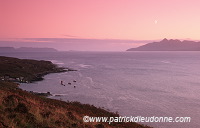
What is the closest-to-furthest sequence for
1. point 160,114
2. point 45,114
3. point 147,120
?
point 45,114
point 147,120
point 160,114

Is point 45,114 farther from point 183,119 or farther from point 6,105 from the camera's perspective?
point 183,119

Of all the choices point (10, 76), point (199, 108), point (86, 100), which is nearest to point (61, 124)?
point (86, 100)

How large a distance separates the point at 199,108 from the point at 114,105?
17.9m

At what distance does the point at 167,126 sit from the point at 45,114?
80.5 ft

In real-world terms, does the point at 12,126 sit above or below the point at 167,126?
above

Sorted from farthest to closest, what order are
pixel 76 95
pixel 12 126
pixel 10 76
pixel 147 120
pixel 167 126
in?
pixel 10 76
pixel 76 95
pixel 147 120
pixel 167 126
pixel 12 126

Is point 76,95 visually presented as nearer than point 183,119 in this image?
No

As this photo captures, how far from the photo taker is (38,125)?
11.7m

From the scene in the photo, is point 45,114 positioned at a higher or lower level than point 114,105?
higher

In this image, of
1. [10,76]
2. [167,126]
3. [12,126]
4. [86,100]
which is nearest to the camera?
[12,126]

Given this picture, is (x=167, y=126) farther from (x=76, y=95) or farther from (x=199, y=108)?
(x=76, y=95)

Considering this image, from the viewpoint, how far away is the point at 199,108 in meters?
42.9

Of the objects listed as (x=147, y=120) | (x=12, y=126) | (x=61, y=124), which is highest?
(x=12, y=126)

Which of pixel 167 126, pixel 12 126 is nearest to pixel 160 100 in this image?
pixel 167 126
